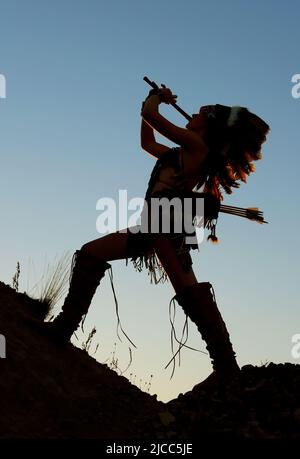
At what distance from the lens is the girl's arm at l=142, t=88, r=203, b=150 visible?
576 cm

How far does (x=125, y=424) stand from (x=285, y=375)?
1.27 m

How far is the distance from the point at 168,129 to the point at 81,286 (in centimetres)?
144

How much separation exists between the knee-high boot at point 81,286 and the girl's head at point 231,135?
4.04 feet

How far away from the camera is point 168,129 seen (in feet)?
18.9

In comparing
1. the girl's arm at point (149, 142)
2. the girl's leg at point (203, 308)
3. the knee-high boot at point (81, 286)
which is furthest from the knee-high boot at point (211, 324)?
the girl's arm at point (149, 142)

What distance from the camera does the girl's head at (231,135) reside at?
593 centimetres

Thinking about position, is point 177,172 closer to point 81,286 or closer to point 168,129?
point 168,129

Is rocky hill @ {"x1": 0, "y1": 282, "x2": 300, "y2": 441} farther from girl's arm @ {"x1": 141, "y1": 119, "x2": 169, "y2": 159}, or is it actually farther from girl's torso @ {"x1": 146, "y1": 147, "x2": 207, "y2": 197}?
girl's arm @ {"x1": 141, "y1": 119, "x2": 169, "y2": 159}

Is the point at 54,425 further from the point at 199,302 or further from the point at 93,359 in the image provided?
the point at 93,359

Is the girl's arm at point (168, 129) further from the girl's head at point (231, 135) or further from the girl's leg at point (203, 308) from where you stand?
the girl's leg at point (203, 308)

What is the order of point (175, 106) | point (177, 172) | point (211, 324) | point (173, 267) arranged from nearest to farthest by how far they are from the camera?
1. point (211, 324)
2. point (173, 267)
3. point (177, 172)
4. point (175, 106)

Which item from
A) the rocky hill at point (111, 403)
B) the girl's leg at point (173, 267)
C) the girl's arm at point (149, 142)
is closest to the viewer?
the rocky hill at point (111, 403)

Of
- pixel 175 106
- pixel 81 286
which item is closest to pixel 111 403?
pixel 81 286

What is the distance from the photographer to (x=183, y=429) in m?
4.79
